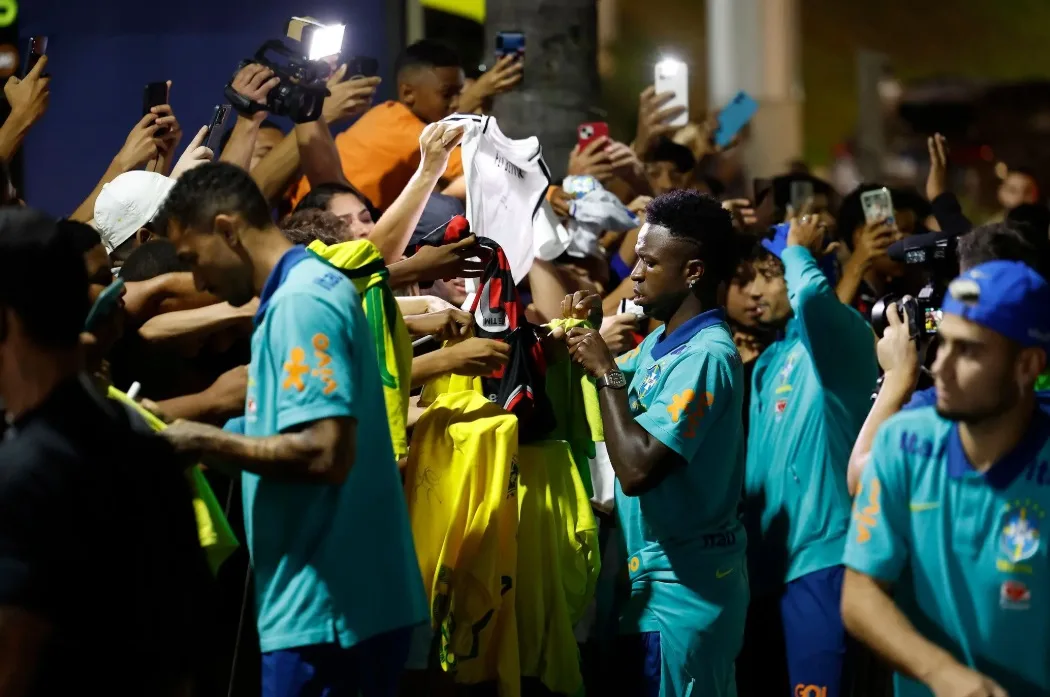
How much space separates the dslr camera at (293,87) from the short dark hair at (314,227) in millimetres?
673

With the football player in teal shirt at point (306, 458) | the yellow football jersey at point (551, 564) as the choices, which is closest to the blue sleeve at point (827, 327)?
the yellow football jersey at point (551, 564)

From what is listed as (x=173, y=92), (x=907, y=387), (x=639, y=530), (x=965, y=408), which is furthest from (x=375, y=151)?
(x=965, y=408)

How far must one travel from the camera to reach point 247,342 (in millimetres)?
5477

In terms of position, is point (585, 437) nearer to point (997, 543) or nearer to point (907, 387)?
point (907, 387)

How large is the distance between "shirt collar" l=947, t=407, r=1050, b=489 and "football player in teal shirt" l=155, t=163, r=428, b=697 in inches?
57.1

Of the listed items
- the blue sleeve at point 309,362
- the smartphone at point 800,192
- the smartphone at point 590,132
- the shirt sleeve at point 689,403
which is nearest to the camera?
the blue sleeve at point 309,362

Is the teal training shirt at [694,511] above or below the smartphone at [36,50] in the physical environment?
below

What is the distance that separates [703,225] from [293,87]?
1.86m

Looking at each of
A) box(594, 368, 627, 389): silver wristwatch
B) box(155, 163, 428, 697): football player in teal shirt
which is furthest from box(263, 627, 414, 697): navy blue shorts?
box(594, 368, 627, 389): silver wristwatch

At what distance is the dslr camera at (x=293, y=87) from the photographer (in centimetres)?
625

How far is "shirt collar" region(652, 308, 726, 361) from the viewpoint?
533 centimetres

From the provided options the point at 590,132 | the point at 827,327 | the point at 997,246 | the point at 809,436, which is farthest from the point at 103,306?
the point at 590,132

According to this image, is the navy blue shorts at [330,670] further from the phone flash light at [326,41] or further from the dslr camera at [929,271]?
the phone flash light at [326,41]

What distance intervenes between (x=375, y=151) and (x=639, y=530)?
260cm
